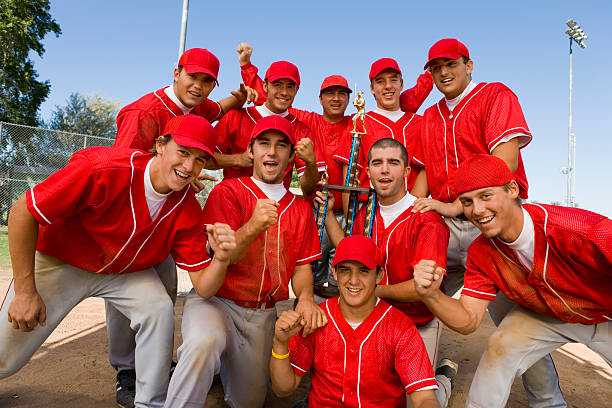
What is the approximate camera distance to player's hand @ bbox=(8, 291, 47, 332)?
117 inches

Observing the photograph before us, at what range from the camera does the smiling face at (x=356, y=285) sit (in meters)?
2.91

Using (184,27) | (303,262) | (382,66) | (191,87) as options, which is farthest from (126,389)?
(184,27)

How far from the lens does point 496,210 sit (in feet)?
9.03

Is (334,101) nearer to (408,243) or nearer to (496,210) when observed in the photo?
(408,243)

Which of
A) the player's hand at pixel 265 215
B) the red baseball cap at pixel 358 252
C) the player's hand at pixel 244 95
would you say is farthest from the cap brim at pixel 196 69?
the red baseball cap at pixel 358 252

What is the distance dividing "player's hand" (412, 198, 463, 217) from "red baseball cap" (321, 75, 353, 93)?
195 centimetres

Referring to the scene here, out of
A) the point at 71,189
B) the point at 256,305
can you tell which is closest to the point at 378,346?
the point at 256,305

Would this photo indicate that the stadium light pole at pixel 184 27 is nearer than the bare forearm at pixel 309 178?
No

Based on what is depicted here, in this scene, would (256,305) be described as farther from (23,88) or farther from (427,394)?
(23,88)

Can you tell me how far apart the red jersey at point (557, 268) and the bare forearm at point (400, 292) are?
0.45m

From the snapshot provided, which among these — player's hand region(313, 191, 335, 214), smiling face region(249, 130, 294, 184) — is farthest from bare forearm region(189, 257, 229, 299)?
player's hand region(313, 191, 335, 214)

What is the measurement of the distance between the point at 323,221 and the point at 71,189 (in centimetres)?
229

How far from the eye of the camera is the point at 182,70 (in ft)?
14.3

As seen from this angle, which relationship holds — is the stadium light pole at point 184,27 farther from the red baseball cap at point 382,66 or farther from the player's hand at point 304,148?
the player's hand at point 304,148
